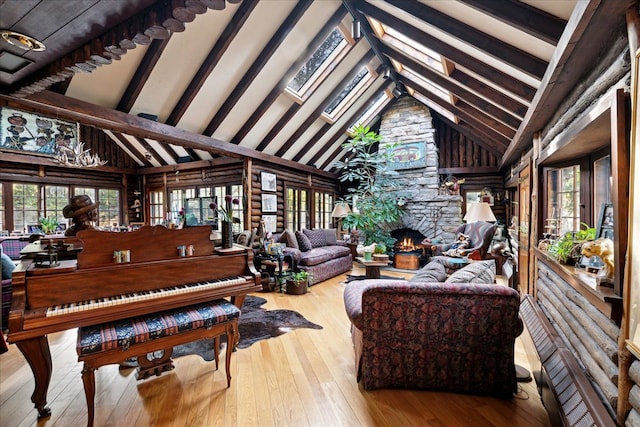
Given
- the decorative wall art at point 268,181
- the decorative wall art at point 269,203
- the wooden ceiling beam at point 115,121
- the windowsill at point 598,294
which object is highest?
the wooden ceiling beam at point 115,121

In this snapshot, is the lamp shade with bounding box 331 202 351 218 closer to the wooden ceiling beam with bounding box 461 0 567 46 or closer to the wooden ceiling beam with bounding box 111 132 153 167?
the wooden ceiling beam with bounding box 461 0 567 46

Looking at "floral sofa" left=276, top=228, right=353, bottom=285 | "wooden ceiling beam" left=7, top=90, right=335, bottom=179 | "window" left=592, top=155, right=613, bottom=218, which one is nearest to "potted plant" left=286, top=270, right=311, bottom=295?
"floral sofa" left=276, top=228, right=353, bottom=285

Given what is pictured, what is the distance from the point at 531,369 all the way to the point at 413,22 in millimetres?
3759

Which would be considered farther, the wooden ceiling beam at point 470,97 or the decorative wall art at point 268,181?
the decorative wall art at point 268,181

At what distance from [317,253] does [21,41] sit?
4693mm

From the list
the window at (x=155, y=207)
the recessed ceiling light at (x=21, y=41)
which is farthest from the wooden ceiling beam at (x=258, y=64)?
the window at (x=155, y=207)

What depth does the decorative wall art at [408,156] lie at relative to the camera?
7.32 metres

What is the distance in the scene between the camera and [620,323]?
4.10 feet

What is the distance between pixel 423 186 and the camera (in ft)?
24.0

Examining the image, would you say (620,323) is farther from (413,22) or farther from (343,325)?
(413,22)

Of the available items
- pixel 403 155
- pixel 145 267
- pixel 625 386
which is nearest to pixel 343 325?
pixel 145 267

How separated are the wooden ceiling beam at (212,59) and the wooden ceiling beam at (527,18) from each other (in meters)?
2.71

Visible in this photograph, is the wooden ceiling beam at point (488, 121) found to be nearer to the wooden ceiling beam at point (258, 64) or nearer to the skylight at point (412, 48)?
the skylight at point (412, 48)

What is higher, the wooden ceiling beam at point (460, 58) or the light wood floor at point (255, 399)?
the wooden ceiling beam at point (460, 58)
